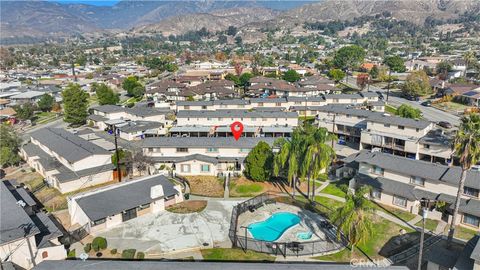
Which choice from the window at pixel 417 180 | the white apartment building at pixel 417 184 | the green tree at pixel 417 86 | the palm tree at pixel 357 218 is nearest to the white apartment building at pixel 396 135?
the white apartment building at pixel 417 184

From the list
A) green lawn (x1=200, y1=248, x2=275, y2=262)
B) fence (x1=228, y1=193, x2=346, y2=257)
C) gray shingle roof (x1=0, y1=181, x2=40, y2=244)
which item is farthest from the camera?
fence (x1=228, y1=193, x2=346, y2=257)

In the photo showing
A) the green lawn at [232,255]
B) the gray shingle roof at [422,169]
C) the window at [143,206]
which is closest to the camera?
the green lawn at [232,255]

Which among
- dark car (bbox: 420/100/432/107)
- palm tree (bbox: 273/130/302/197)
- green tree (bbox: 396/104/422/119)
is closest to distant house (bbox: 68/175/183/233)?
palm tree (bbox: 273/130/302/197)

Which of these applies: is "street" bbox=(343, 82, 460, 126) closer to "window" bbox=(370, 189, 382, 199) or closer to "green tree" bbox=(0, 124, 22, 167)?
"window" bbox=(370, 189, 382, 199)

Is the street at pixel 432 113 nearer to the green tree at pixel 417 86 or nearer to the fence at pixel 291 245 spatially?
the green tree at pixel 417 86

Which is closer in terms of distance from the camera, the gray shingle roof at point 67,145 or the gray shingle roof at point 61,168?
the gray shingle roof at point 61,168
